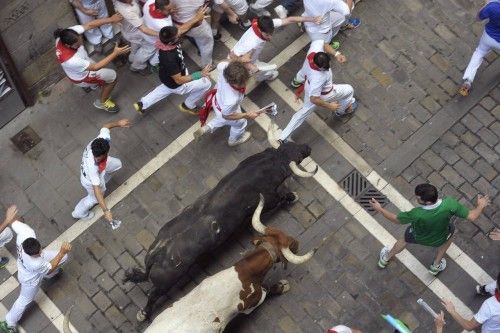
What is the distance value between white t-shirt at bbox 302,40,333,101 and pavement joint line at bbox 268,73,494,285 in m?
1.03

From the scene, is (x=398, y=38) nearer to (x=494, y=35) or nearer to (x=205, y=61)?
(x=494, y=35)

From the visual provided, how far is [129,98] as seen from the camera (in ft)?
40.1

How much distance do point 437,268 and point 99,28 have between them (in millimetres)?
6459

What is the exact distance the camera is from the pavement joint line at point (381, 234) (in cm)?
1076

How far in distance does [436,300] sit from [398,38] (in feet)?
14.5

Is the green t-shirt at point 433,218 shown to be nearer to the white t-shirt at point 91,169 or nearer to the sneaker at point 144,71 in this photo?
the white t-shirt at point 91,169

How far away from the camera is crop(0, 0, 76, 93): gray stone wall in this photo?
35.5ft

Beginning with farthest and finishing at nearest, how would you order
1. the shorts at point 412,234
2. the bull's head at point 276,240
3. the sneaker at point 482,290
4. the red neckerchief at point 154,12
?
1. the red neckerchief at point 154,12
2. the sneaker at point 482,290
3. the shorts at point 412,234
4. the bull's head at point 276,240

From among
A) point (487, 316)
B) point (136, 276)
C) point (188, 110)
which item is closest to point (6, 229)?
point (136, 276)

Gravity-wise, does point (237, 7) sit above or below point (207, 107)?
above

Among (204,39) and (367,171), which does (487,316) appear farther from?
(204,39)

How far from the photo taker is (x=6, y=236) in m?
10.9

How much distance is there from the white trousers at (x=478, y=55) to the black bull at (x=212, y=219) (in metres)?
3.10

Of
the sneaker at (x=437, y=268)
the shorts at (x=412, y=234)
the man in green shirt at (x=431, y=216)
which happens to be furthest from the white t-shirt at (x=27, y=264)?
the sneaker at (x=437, y=268)
